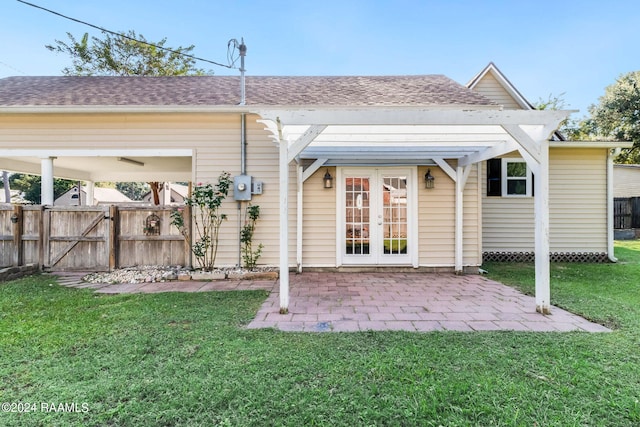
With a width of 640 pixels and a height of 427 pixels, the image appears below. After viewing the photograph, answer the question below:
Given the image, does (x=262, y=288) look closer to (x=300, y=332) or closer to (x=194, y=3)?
(x=300, y=332)

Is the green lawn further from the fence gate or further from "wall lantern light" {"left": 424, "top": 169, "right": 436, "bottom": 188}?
"wall lantern light" {"left": 424, "top": 169, "right": 436, "bottom": 188}

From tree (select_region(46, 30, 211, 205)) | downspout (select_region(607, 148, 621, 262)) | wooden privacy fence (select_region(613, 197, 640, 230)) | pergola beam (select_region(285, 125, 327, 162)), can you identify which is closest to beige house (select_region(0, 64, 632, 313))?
pergola beam (select_region(285, 125, 327, 162))

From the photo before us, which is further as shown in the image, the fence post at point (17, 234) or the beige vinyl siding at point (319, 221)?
the beige vinyl siding at point (319, 221)

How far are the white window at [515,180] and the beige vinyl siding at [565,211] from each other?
0.59 feet

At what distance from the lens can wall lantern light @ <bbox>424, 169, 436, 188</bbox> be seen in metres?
5.83

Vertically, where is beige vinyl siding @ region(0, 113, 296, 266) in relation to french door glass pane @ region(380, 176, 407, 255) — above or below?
above

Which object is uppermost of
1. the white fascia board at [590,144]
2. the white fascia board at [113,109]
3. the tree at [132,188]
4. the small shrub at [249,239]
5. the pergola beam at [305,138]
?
the tree at [132,188]

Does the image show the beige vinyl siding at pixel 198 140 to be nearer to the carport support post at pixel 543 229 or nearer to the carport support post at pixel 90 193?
the carport support post at pixel 543 229

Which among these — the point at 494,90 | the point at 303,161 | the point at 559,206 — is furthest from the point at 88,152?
the point at 559,206

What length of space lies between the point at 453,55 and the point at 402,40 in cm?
292

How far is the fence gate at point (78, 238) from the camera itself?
567 cm

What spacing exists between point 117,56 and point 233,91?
12699mm

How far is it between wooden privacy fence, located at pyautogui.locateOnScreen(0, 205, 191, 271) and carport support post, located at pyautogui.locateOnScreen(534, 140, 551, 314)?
229 inches

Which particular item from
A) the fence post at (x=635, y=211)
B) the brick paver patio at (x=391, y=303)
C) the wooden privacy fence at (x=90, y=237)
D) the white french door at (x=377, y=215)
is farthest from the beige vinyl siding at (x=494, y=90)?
the fence post at (x=635, y=211)
